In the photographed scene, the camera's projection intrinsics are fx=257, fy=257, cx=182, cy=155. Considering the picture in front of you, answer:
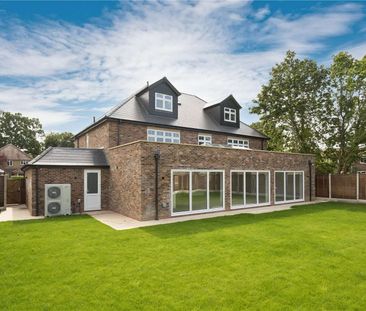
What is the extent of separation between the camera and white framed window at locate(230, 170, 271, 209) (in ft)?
49.4

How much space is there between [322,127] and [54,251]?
2393 centimetres

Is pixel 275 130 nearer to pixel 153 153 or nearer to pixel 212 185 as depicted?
pixel 212 185

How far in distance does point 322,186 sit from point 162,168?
53.1 ft

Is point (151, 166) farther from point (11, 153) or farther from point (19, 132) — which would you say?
point (19, 132)

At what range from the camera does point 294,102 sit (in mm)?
23797

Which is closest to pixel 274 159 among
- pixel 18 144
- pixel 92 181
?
pixel 92 181

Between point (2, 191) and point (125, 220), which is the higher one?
point (2, 191)

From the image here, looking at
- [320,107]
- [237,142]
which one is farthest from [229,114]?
[320,107]

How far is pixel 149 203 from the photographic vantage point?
11844 millimetres

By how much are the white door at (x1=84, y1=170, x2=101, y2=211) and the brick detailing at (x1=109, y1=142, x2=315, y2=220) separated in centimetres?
83

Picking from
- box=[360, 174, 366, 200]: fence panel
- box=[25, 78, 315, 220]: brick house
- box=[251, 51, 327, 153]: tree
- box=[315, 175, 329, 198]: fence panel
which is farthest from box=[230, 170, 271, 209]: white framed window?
box=[251, 51, 327, 153]: tree

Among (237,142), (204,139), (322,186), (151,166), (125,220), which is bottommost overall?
(125,220)

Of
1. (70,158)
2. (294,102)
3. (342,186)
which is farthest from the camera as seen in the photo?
(294,102)

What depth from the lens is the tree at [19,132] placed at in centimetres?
6525
